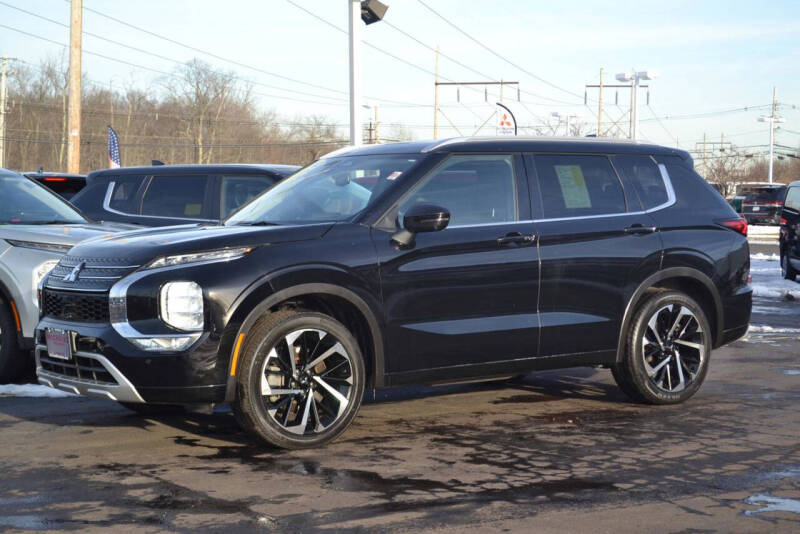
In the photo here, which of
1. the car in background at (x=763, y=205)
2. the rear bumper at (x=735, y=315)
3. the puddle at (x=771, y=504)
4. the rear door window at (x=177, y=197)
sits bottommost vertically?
the puddle at (x=771, y=504)

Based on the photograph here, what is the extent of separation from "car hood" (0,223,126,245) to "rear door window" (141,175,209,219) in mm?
2137

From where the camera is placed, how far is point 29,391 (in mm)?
8102

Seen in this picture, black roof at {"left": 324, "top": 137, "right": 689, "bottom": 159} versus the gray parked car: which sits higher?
black roof at {"left": 324, "top": 137, "right": 689, "bottom": 159}

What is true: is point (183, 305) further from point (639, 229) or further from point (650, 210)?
point (650, 210)

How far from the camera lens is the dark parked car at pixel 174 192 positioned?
36.1ft

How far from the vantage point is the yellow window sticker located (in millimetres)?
7203

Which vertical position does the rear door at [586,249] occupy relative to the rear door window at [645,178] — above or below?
below

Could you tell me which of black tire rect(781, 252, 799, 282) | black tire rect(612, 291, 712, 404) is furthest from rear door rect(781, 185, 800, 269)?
black tire rect(612, 291, 712, 404)

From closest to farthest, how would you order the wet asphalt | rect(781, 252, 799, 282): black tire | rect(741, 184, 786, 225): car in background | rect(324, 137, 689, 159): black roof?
the wet asphalt, rect(324, 137, 689, 159): black roof, rect(781, 252, 799, 282): black tire, rect(741, 184, 786, 225): car in background

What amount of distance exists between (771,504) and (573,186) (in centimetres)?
290

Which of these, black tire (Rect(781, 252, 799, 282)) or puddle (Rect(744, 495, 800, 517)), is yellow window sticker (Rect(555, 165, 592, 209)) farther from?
black tire (Rect(781, 252, 799, 282))

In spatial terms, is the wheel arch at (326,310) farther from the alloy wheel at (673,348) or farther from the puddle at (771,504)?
the puddle at (771,504)

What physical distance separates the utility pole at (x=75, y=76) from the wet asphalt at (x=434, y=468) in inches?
694

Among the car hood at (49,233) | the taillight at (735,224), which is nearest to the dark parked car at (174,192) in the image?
the car hood at (49,233)
